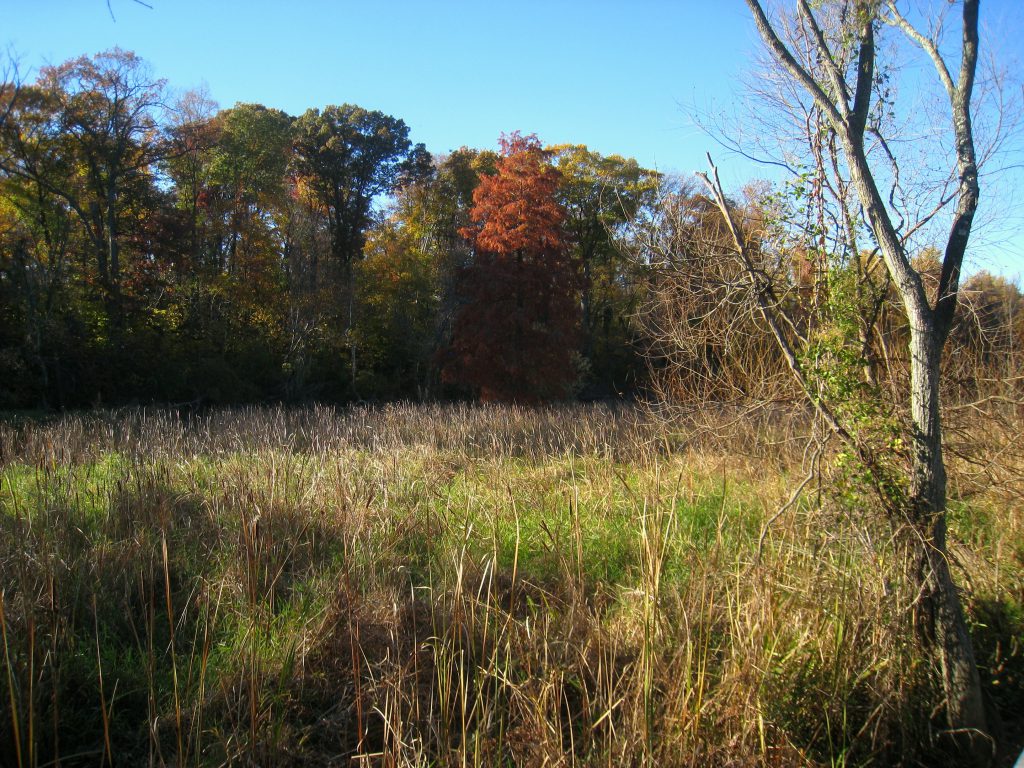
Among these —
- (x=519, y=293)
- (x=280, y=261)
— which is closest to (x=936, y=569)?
(x=519, y=293)

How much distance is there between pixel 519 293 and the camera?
69.6 ft

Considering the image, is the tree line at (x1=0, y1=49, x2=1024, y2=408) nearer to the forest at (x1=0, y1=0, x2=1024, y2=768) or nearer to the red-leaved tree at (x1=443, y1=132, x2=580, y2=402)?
the red-leaved tree at (x1=443, y1=132, x2=580, y2=402)

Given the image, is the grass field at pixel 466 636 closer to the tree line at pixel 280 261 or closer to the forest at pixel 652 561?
the forest at pixel 652 561

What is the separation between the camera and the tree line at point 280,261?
19219 millimetres

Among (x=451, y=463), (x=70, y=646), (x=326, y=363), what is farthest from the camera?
(x=326, y=363)

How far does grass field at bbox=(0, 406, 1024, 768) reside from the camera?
2.91 m

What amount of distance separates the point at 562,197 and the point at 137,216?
1559cm

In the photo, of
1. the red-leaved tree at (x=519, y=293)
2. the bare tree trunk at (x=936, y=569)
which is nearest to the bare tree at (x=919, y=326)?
the bare tree trunk at (x=936, y=569)

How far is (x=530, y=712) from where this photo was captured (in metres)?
2.93

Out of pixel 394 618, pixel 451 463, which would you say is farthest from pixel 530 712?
pixel 451 463

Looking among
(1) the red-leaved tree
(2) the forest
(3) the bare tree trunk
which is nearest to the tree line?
(1) the red-leaved tree

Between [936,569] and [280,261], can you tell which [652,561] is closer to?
[936,569]

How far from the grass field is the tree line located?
1262cm

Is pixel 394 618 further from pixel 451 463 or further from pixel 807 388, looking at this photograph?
pixel 451 463
